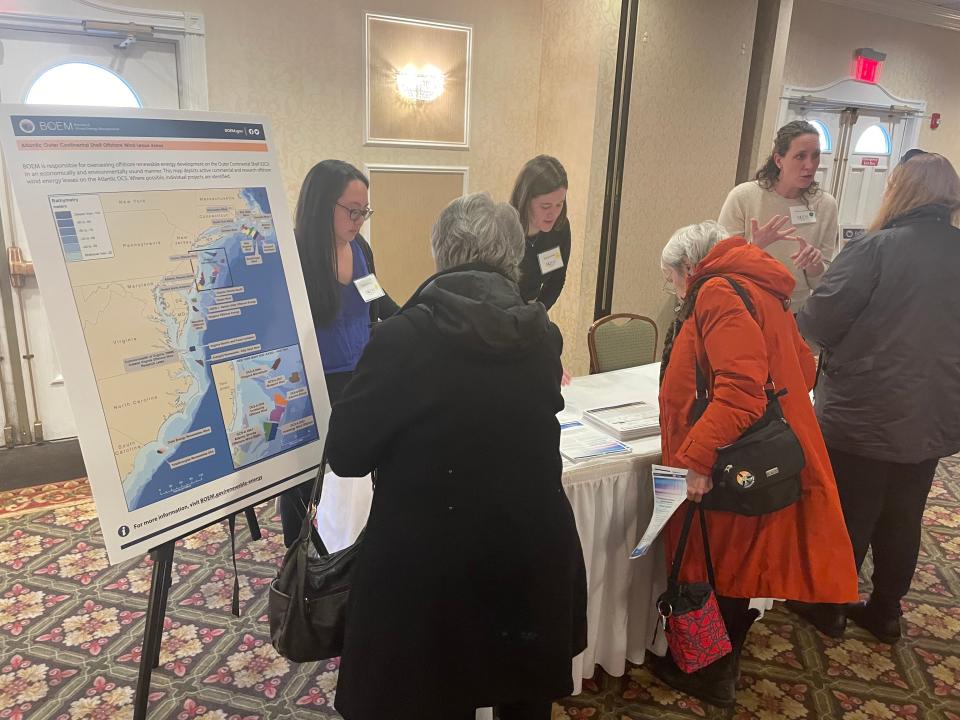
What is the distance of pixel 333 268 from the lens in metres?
2.09

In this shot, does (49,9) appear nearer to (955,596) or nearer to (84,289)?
(84,289)

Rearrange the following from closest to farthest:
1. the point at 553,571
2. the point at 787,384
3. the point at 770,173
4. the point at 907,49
Result: the point at 553,571 < the point at 787,384 < the point at 770,173 < the point at 907,49

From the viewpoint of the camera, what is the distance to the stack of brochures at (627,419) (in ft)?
6.73

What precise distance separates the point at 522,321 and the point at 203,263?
2.29 ft

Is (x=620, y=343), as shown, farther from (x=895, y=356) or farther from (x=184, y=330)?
(x=184, y=330)

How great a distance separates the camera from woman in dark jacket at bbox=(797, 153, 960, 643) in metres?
1.92

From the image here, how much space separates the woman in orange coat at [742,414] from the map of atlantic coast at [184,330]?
0.95 meters

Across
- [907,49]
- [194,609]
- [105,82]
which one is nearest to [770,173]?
[194,609]

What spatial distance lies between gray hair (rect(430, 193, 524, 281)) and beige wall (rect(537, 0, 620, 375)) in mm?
2674

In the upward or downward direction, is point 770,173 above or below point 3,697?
above

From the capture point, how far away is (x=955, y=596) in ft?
8.64

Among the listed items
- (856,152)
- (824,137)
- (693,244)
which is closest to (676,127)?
(824,137)

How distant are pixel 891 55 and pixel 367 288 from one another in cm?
535

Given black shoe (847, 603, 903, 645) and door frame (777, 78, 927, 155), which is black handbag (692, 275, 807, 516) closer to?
black shoe (847, 603, 903, 645)
